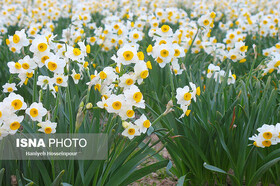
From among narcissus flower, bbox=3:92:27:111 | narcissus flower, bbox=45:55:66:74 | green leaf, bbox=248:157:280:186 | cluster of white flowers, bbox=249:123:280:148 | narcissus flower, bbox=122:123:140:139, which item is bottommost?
green leaf, bbox=248:157:280:186

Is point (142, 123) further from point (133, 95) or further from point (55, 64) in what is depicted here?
point (55, 64)

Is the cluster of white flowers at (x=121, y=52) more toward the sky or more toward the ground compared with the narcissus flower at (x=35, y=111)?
more toward the sky

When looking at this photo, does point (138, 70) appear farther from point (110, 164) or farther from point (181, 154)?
point (181, 154)

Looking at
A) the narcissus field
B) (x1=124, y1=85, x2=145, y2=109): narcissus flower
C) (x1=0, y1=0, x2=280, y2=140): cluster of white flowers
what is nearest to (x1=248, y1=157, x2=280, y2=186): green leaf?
the narcissus field

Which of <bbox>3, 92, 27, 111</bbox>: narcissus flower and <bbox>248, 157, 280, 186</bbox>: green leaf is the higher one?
<bbox>3, 92, 27, 111</bbox>: narcissus flower

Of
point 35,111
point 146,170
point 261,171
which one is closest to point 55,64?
point 35,111

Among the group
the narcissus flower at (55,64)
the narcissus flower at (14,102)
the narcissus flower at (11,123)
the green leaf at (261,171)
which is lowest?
the green leaf at (261,171)

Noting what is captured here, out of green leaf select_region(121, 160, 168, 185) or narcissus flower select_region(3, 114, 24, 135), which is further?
green leaf select_region(121, 160, 168, 185)

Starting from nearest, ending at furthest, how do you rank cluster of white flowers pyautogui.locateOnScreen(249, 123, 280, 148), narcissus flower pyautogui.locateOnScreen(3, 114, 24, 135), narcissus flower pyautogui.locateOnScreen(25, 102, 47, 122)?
narcissus flower pyautogui.locateOnScreen(3, 114, 24, 135), narcissus flower pyautogui.locateOnScreen(25, 102, 47, 122), cluster of white flowers pyautogui.locateOnScreen(249, 123, 280, 148)

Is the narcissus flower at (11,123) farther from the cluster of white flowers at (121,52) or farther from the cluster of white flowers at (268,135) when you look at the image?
the cluster of white flowers at (268,135)

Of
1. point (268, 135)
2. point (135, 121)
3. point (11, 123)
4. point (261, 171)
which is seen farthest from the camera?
point (261, 171)

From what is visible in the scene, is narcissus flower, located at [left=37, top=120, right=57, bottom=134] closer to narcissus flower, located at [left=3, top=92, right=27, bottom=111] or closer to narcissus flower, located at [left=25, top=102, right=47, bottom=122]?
narcissus flower, located at [left=25, top=102, right=47, bottom=122]

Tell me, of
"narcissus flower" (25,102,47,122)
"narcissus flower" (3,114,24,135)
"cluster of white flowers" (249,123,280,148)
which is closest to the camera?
"narcissus flower" (3,114,24,135)

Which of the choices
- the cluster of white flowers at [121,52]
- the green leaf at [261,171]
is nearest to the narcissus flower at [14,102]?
the cluster of white flowers at [121,52]
